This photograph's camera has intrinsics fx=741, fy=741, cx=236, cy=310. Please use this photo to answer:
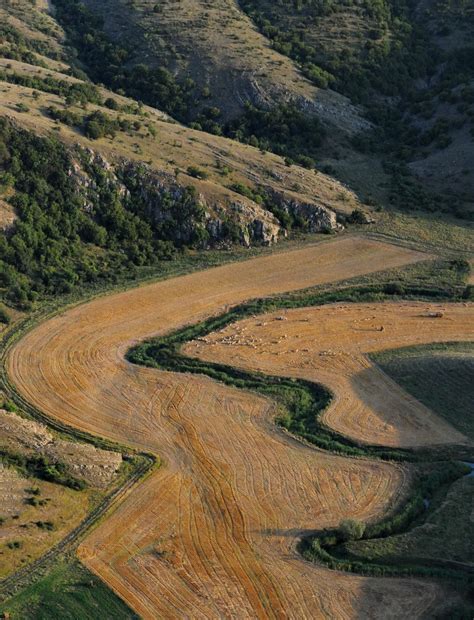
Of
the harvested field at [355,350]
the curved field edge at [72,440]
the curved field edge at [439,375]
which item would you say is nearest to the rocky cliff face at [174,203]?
the harvested field at [355,350]

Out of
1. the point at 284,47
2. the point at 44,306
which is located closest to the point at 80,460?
the point at 44,306

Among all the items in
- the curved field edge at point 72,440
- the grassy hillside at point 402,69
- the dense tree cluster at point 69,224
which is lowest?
the curved field edge at point 72,440

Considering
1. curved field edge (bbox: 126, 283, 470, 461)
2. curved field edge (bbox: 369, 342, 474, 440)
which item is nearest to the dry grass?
curved field edge (bbox: 126, 283, 470, 461)

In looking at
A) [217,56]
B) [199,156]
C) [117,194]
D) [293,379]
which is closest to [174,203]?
[117,194]

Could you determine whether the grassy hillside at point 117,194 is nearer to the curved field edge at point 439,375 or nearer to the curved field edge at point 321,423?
the curved field edge at point 321,423

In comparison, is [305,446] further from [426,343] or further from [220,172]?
[220,172]

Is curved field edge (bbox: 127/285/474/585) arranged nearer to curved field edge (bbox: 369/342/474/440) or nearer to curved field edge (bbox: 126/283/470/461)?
curved field edge (bbox: 126/283/470/461)
